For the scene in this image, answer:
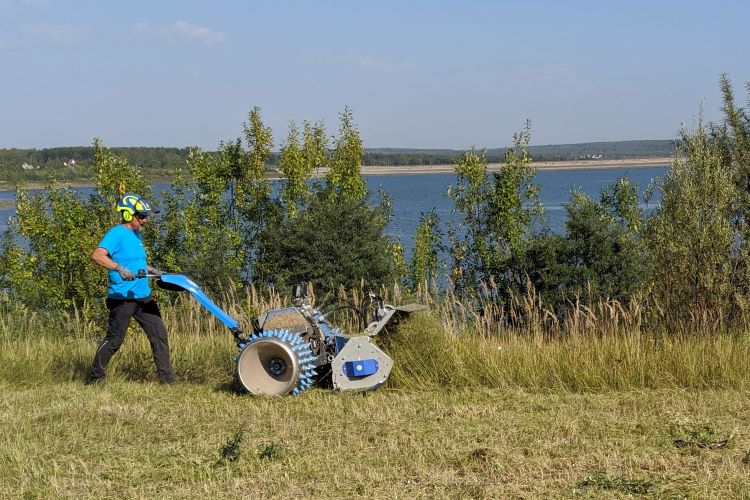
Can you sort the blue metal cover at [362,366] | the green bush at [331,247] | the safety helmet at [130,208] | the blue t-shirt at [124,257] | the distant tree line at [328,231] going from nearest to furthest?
the blue metal cover at [362,366]
the blue t-shirt at [124,257]
the safety helmet at [130,208]
the distant tree line at [328,231]
the green bush at [331,247]

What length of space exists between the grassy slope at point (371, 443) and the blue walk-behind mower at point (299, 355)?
190mm

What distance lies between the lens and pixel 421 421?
7.23 meters

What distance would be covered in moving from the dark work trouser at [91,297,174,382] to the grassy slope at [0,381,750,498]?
401mm

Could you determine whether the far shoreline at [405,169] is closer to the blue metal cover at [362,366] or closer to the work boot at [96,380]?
the blue metal cover at [362,366]

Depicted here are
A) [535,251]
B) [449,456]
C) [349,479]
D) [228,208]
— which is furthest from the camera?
[228,208]

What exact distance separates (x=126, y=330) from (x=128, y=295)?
0.37 m

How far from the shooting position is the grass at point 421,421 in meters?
5.72

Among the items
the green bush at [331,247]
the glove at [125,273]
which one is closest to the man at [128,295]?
the glove at [125,273]

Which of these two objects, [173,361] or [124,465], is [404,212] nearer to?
[173,361]

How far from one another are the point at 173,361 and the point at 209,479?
13.4 ft

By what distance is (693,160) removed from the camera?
12.2 metres

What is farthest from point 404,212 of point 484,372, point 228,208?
point 484,372

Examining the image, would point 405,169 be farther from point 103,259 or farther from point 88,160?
point 103,259

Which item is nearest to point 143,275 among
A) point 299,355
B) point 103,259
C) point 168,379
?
point 103,259
